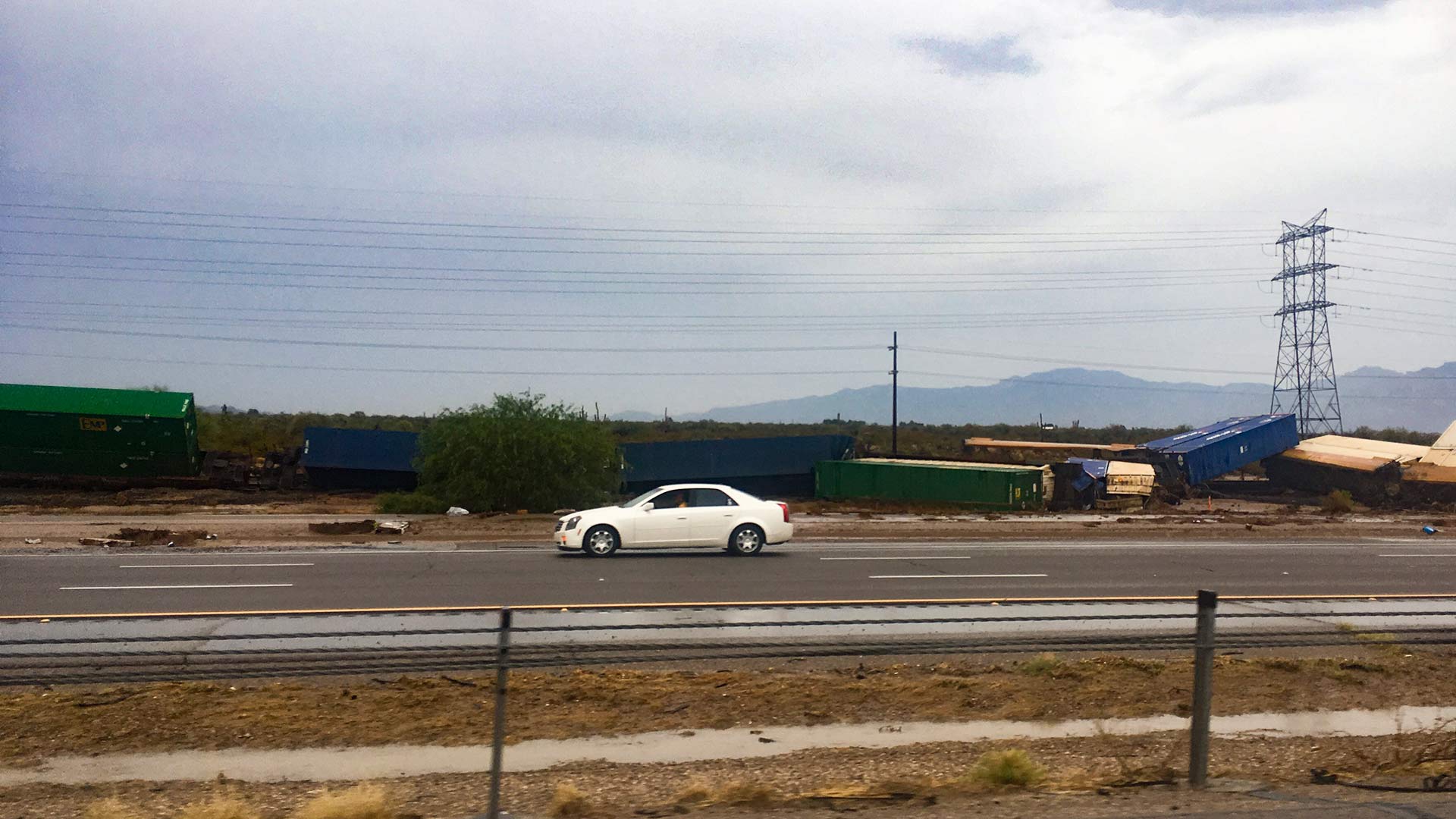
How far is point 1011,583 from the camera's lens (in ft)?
57.7

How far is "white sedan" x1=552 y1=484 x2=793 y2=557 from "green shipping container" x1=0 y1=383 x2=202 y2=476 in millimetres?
23036

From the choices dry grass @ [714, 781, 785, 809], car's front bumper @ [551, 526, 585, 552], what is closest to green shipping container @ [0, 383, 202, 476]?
car's front bumper @ [551, 526, 585, 552]

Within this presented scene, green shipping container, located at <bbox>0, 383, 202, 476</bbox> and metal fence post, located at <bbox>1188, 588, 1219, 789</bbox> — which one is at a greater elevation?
green shipping container, located at <bbox>0, 383, 202, 476</bbox>

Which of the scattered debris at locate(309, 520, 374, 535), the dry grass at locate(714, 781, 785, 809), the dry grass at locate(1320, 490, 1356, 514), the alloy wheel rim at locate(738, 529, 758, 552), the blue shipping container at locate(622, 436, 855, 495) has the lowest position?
the dry grass at locate(714, 781, 785, 809)

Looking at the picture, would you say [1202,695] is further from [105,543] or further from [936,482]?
[936,482]

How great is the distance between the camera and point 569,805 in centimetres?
607

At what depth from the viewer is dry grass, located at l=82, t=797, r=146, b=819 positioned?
6.04 metres

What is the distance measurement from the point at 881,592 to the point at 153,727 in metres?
10.2

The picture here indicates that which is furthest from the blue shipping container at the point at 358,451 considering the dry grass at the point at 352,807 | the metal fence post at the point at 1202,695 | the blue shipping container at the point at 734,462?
the metal fence post at the point at 1202,695

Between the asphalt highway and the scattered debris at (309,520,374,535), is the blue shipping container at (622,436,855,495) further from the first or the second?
the asphalt highway

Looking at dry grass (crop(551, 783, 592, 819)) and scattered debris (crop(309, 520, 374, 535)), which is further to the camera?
scattered debris (crop(309, 520, 374, 535))

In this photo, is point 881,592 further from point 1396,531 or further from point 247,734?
point 1396,531

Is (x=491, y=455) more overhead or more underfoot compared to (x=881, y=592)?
more overhead

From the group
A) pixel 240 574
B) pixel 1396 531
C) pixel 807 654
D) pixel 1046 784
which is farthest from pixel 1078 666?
pixel 1396 531
